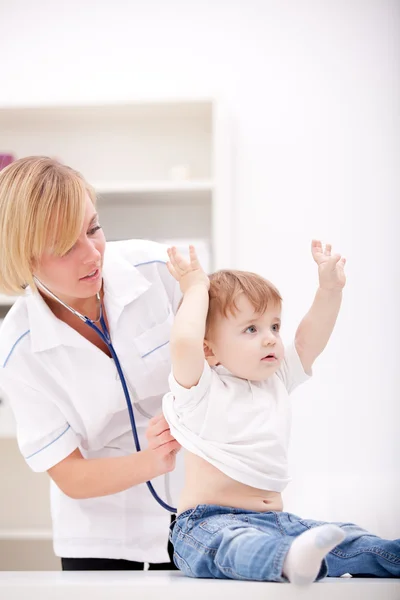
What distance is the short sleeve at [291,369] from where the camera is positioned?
50.9 inches

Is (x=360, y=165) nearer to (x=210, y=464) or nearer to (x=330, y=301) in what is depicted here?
(x=330, y=301)

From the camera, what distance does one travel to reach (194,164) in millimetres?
2709

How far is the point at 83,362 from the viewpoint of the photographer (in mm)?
1457

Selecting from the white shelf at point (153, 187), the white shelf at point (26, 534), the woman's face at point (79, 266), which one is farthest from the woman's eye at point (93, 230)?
the white shelf at point (26, 534)

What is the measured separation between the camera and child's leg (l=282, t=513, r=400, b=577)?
1.02m

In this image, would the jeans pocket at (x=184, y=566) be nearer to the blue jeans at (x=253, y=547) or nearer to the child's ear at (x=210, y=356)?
the blue jeans at (x=253, y=547)

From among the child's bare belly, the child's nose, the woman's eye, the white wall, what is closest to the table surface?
the child's bare belly

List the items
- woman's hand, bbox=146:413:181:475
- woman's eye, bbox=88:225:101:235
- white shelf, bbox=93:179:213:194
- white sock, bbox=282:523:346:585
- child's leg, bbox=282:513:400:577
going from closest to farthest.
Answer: white sock, bbox=282:523:346:585, child's leg, bbox=282:513:400:577, woman's hand, bbox=146:413:181:475, woman's eye, bbox=88:225:101:235, white shelf, bbox=93:179:213:194

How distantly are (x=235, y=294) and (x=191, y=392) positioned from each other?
201 millimetres

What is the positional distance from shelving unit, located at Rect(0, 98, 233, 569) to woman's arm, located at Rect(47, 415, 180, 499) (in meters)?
1.30

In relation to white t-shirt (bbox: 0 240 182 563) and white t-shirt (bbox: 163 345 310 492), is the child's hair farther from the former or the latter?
white t-shirt (bbox: 0 240 182 563)

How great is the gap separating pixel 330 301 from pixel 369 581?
51 centimetres

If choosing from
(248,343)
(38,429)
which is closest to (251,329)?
(248,343)

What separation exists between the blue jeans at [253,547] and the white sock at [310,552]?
0.02 m
